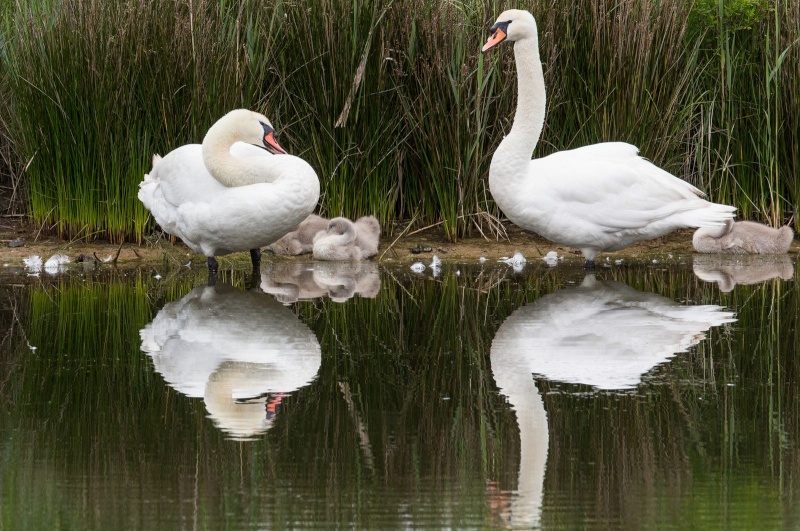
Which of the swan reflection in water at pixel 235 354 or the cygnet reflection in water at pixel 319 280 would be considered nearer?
the swan reflection in water at pixel 235 354

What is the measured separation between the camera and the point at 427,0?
9914mm

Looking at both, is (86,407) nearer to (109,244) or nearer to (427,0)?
(109,244)

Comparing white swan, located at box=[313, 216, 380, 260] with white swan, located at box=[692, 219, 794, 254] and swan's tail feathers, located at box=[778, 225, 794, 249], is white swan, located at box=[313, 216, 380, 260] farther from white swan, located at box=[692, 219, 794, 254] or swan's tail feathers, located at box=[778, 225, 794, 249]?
swan's tail feathers, located at box=[778, 225, 794, 249]

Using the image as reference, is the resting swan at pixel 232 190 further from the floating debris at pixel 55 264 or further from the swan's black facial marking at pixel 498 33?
the swan's black facial marking at pixel 498 33

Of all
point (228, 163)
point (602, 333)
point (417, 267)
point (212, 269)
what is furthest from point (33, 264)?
point (602, 333)

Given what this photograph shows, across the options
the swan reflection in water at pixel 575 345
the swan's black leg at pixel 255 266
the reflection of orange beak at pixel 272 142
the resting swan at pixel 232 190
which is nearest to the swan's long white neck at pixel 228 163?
the resting swan at pixel 232 190

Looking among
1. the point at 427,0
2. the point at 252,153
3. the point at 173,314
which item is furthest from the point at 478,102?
the point at 173,314

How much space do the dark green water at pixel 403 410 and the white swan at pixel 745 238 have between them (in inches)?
86.4

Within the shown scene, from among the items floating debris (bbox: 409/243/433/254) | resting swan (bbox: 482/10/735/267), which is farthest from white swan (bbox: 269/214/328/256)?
resting swan (bbox: 482/10/735/267)

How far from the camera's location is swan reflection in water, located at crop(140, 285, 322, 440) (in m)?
4.20

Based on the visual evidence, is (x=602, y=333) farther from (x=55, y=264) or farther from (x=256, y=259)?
(x=55, y=264)

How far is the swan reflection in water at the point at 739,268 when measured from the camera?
796cm

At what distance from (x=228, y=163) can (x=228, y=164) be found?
0.04 ft

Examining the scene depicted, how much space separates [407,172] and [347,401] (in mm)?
6296
